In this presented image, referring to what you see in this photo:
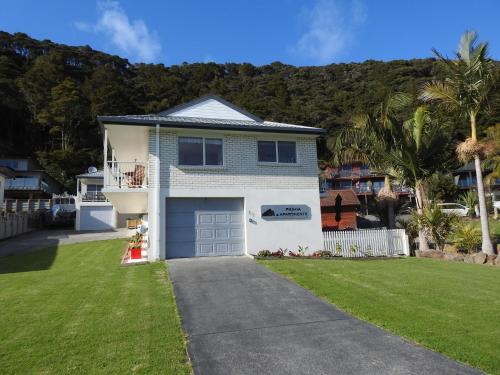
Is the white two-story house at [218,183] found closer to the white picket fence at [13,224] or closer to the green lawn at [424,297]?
the green lawn at [424,297]

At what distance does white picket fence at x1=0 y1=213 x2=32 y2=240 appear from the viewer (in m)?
25.0

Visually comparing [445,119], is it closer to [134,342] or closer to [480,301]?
[480,301]

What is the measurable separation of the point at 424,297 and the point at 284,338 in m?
3.76

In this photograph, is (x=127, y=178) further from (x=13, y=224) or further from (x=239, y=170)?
(x=13, y=224)

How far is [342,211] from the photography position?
25.6 metres

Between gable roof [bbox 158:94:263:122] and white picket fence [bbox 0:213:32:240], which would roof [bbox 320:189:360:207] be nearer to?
gable roof [bbox 158:94:263:122]

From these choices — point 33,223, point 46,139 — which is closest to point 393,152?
point 33,223

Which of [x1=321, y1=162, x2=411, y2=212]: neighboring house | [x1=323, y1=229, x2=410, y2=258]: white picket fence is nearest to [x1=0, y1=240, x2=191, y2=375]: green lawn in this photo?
[x1=323, y1=229, x2=410, y2=258]: white picket fence

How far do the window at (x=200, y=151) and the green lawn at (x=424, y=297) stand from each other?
4648 mm

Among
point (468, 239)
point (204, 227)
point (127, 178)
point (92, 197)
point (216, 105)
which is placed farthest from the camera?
point (92, 197)

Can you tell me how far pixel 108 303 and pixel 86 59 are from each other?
88371mm

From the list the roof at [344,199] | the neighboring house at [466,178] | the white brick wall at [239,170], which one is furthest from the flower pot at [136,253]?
the neighboring house at [466,178]

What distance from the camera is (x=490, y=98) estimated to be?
1422cm

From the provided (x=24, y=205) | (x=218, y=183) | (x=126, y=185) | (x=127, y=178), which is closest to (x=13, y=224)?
(x=24, y=205)
